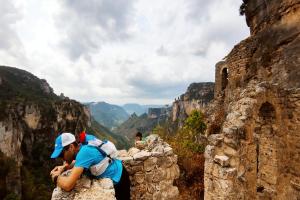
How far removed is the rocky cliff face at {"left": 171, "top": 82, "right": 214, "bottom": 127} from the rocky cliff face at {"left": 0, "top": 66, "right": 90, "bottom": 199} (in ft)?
181

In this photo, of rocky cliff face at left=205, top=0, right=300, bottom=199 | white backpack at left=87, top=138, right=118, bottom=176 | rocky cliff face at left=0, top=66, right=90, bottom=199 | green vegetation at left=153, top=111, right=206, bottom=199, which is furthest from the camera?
rocky cliff face at left=0, top=66, right=90, bottom=199

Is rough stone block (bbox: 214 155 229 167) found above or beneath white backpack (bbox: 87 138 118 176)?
beneath

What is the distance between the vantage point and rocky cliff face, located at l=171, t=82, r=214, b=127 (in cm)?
14262

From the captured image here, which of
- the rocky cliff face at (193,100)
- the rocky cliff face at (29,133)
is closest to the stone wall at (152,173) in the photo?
the rocky cliff face at (29,133)

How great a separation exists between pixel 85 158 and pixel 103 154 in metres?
0.40

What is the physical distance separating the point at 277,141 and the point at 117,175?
5.79 m

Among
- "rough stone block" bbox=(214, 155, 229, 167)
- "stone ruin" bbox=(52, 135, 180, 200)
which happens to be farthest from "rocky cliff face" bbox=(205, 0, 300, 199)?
"stone ruin" bbox=(52, 135, 180, 200)

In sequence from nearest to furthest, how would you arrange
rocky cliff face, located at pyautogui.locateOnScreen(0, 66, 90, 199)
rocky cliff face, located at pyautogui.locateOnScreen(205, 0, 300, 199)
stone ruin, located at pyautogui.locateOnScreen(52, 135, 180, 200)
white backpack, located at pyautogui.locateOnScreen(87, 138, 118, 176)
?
white backpack, located at pyautogui.locateOnScreen(87, 138, 118, 176), stone ruin, located at pyautogui.locateOnScreen(52, 135, 180, 200), rocky cliff face, located at pyautogui.locateOnScreen(205, 0, 300, 199), rocky cliff face, located at pyautogui.locateOnScreen(0, 66, 90, 199)

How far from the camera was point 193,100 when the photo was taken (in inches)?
5999

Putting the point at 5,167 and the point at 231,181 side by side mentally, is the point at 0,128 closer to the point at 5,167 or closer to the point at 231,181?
the point at 5,167

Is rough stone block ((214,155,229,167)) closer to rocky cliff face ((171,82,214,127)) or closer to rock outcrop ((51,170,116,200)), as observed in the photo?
rock outcrop ((51,170,116,200))

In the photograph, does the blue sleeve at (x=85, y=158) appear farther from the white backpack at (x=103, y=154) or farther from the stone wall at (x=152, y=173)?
the stone wall at (x=152, y=173)

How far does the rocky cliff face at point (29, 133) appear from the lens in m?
61.0

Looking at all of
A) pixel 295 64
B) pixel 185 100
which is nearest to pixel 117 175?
pixel 295 64
